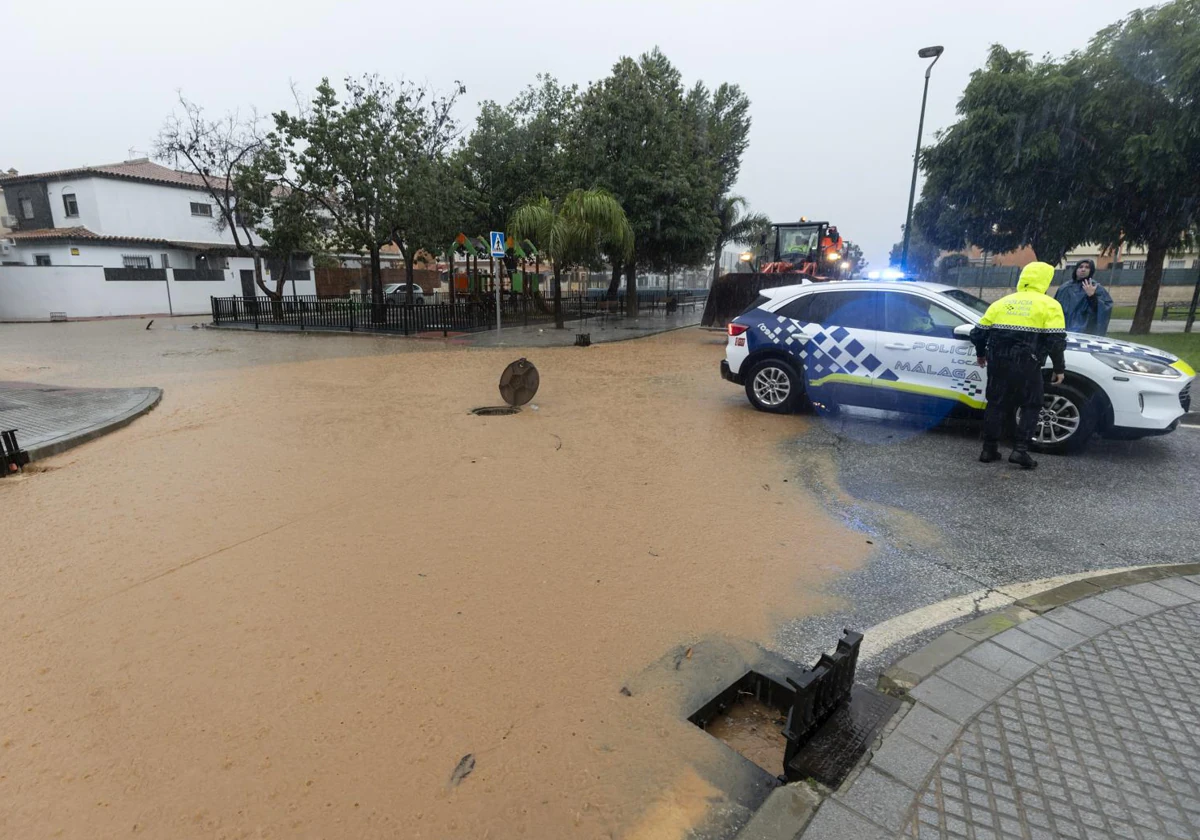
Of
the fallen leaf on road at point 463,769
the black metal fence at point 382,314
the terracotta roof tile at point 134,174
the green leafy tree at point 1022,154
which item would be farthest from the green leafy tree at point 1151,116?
the terracotta roof tile at point 134,174

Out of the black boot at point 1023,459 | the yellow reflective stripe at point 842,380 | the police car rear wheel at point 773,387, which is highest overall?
the yellow reflective stripe at point 842,380

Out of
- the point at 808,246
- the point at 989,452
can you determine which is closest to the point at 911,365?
the point at 989,452

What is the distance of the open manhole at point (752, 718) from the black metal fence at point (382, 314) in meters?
17.4

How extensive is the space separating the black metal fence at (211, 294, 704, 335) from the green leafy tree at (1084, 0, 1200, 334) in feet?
54.6

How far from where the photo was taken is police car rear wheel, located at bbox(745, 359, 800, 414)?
790 cm

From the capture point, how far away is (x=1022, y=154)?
52.6 ft

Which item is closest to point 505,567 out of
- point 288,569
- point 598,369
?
point 288,569

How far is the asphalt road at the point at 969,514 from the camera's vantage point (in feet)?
11.7

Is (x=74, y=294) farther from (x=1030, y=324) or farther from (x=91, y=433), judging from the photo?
(x=1030, y=324)

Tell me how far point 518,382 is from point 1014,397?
5827 millimetres

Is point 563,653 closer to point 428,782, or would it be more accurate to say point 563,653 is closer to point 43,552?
point 428,782

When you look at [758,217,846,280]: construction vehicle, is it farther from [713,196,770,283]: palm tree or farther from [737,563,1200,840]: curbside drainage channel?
[737,563,1200,840]: curbside drainage channel

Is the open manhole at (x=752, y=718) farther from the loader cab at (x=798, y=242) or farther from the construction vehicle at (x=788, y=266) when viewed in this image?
the loader cab at (x=798, y=242)

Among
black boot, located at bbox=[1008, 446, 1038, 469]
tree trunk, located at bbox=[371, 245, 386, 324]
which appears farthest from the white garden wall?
black boot, located at bbox=[1008, 446, 1038, 469]
